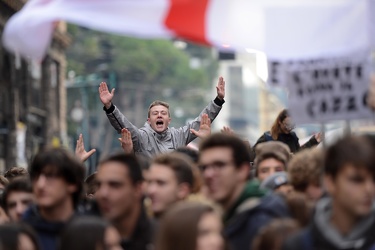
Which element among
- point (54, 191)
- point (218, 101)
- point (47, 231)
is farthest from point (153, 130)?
point (47, 231)

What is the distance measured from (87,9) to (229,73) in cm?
18670

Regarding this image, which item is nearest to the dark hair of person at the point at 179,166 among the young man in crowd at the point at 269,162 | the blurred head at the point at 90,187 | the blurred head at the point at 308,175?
the blurred head at the point at 308,175

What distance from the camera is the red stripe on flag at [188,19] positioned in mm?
8945

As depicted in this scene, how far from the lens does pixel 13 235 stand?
7766mm

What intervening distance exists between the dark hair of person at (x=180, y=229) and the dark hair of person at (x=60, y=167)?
1.74 metres

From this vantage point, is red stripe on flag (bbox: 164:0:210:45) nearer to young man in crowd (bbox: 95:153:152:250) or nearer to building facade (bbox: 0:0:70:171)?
young man in crowd (bbox: 95:153:152:250)

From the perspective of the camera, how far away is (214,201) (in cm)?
831

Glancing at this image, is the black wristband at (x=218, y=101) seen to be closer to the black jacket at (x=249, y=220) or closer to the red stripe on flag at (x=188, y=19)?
the red stripe on flag at (x=188, y=19)

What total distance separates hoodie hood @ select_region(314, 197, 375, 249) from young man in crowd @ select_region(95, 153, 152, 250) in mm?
1404

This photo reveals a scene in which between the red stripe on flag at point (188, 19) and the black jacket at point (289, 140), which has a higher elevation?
the red stripe on flag at point (188, 19)

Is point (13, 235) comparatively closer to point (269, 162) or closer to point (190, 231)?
point (190, 231)

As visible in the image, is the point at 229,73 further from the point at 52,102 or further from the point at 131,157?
the point at 131,157

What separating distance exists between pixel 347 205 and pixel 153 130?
703cm

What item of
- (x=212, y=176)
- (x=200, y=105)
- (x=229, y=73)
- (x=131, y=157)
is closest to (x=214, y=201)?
(x=212, y=176)
